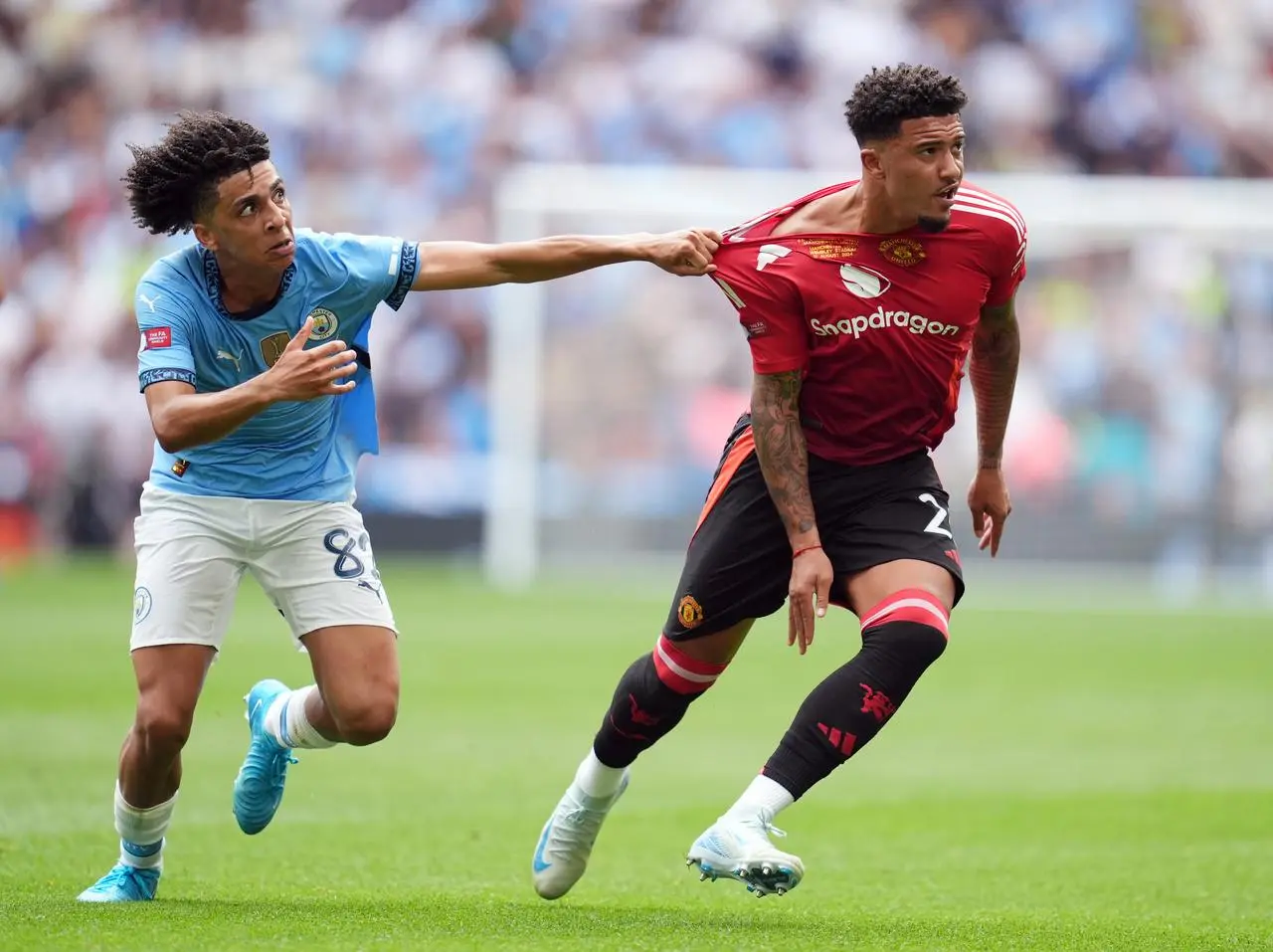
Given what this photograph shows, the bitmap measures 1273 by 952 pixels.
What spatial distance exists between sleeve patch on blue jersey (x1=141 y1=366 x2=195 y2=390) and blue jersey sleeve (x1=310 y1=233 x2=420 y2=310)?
0.70m

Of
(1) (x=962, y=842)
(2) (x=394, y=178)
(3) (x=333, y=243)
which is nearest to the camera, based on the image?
(3) (x=333, y=243)

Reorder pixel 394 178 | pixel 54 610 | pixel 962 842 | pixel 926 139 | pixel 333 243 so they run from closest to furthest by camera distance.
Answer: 1. pixel 926 139
2. pixel 333 243
3. pixel 962 842
4. pixel 54 610
5. pixel 394 178

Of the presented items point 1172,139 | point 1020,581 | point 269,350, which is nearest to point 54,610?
point 1020,581

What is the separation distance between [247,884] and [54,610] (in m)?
11.1

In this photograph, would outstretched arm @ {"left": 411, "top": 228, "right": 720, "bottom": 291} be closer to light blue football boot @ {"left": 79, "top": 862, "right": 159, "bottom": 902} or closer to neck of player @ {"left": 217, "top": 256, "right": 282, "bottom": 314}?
neck of player @ {"left": 217, "top": 256, "right": 282, "bottom": 314}

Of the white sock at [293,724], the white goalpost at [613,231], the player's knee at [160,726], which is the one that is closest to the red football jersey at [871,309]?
the white sock at [293,724]

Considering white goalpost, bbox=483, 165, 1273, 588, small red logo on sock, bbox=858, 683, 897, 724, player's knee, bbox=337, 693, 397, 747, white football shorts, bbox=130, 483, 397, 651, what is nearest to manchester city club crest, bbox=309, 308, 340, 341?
white football shorts, bbox=130, 483, 397, 651

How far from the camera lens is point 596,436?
66.2 ft

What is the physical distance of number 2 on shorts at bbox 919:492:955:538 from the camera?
6.03 meters

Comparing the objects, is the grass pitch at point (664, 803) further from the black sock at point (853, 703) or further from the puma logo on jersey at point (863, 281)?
the puma logo on jersey at point (863, 281)

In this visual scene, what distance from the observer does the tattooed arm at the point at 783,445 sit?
597 centimetres

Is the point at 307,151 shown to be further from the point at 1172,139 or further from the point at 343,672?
the point at 343,672

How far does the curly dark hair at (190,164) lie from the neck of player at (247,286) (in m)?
0.21

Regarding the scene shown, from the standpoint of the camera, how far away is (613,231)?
19.8 metres
